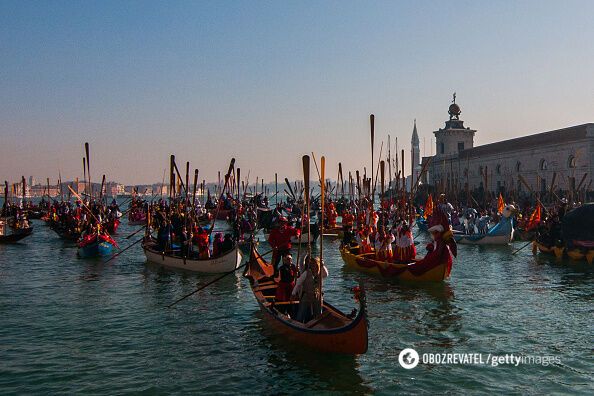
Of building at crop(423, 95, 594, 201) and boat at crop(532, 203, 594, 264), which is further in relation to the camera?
building at crop(423, 95, 594, 201)

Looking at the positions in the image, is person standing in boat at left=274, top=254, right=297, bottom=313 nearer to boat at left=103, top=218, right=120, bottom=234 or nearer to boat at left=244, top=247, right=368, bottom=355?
boat at left=244, top=247, right=368, bottom=355

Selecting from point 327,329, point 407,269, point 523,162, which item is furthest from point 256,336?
point 523,162

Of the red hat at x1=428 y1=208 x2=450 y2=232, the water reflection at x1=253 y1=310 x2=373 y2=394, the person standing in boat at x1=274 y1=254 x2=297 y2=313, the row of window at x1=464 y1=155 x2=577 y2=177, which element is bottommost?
the water reflection at x1=253 y1=310 x2=373 y2=394

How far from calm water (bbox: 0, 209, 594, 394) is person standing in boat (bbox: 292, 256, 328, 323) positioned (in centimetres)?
83

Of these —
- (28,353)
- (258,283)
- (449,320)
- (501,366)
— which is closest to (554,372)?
(501,366)

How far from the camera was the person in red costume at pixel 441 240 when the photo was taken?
742 inches

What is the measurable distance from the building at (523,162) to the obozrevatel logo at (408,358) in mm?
27165

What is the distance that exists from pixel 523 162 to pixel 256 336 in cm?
5490

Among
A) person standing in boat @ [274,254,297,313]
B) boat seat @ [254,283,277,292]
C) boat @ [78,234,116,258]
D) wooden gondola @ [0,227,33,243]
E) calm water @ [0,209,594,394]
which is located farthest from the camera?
wooden gondola @ [0,227,33,243]

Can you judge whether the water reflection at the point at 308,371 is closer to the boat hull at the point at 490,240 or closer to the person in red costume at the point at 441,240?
the person in red costume at the point at 441,240

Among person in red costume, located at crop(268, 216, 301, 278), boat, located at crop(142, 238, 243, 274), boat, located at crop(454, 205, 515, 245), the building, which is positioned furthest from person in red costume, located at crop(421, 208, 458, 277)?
the building

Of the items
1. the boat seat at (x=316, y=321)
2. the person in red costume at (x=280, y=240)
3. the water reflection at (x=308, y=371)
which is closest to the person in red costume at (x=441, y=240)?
the person in red costume at (x=280, y=240)

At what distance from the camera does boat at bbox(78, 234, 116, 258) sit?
2806 cm

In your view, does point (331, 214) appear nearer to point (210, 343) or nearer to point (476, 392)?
point (210, 343)
